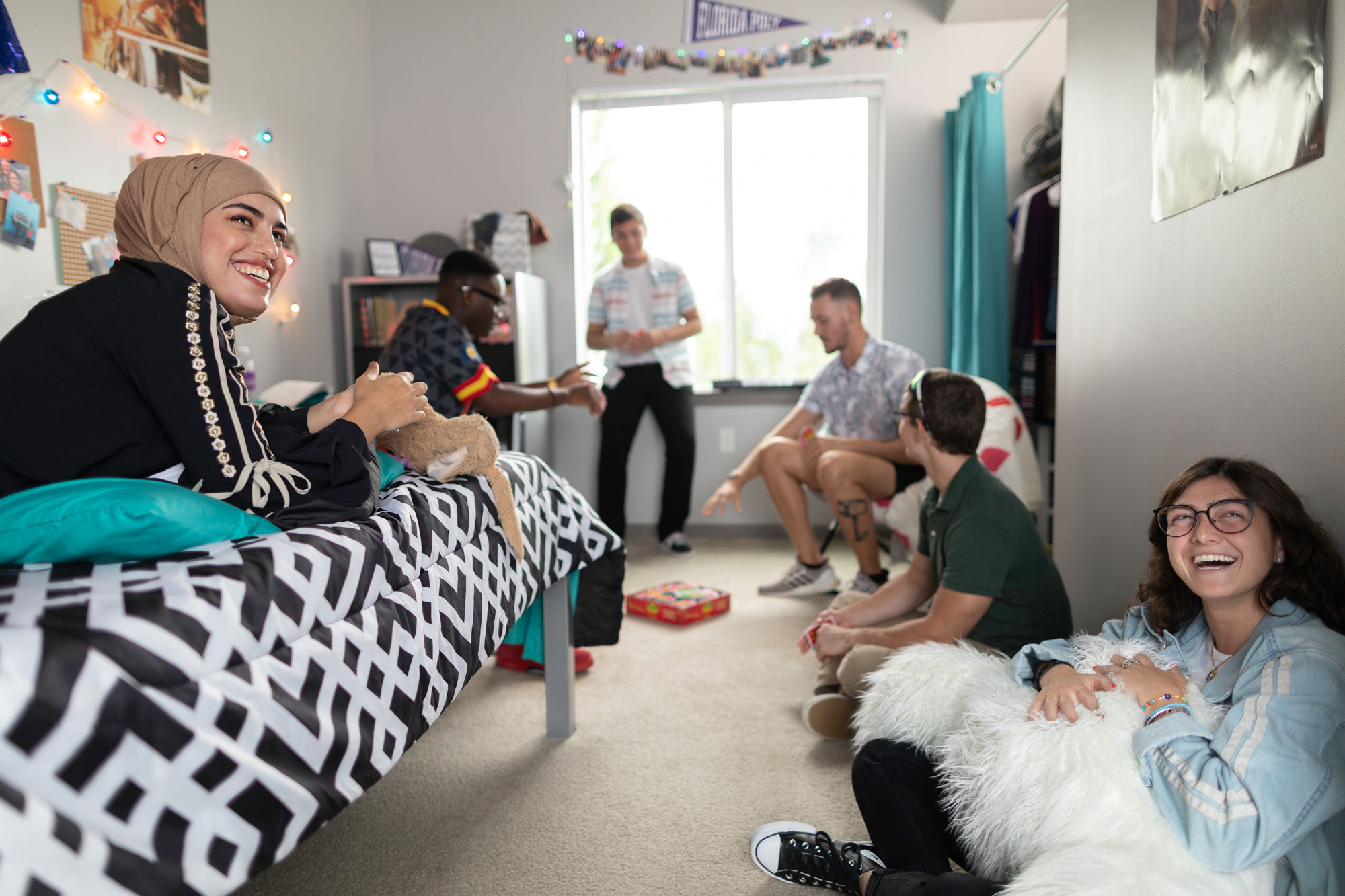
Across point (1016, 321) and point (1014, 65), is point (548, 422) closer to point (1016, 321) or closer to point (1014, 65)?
Answer: point (1016, 321)

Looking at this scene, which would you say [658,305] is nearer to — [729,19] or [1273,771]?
[729,19]

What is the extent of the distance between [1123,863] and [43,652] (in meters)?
1.02

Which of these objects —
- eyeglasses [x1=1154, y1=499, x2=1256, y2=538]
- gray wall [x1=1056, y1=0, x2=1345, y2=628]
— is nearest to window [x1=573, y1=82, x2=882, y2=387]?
gray wall [x1=1056, y1=0, x2=1345, y2=628]

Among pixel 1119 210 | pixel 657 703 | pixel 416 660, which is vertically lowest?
pixel 657 703

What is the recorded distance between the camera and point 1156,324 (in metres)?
1.72

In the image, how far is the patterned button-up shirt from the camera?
3160mm

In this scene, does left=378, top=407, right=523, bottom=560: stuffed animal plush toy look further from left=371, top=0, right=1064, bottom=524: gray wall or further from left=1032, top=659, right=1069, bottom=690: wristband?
left=371, top=0, right=1064, bottom=524: gray wall

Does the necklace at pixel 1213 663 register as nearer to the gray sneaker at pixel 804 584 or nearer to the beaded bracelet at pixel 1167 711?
the beaded bracelet at pixel 1167 711

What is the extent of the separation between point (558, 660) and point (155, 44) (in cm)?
229

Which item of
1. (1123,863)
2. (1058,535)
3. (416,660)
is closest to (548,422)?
(1058,535)

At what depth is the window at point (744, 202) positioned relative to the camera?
4168 mm

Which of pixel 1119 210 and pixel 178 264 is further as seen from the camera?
pixel 1119 210

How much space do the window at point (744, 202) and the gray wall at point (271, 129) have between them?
43.0 inches

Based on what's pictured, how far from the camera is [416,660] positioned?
1.08 meters
